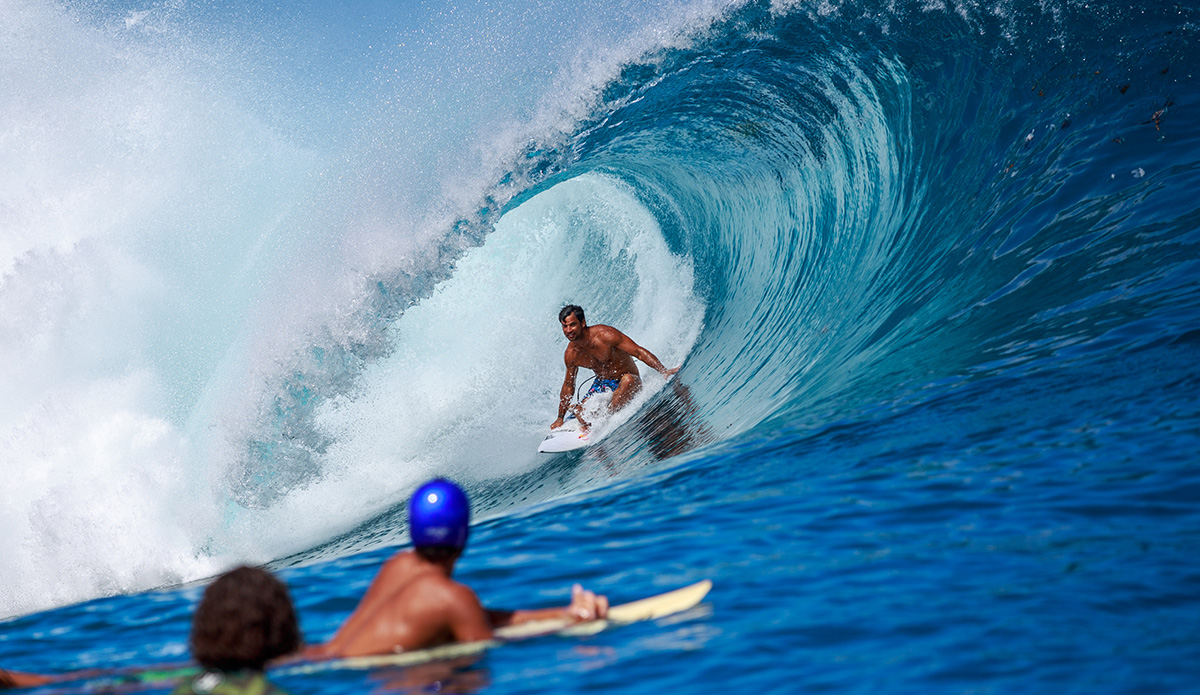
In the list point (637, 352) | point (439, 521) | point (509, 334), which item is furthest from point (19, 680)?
point (509, 334)

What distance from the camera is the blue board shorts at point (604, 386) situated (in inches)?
392

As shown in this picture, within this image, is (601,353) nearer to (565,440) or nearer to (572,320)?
(572,320)

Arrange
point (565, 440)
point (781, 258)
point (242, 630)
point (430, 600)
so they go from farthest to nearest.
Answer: point (781, 258)
point (565, 440)
point (430, 600)
point (242, 630)

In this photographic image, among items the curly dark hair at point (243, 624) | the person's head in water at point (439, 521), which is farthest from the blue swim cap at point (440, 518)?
the curly dark hair at point (243, 624)

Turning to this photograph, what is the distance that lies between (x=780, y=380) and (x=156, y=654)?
5.59 metres

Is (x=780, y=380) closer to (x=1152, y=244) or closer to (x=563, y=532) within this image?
(x=1152, y=244)

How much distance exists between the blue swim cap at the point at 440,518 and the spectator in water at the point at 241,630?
752mm

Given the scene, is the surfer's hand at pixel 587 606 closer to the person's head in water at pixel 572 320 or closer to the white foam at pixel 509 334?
the white foam at pixel 509 334

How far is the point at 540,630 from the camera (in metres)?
3.52

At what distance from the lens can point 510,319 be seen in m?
15.0

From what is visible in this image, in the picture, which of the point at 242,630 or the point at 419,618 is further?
the point at 419,618

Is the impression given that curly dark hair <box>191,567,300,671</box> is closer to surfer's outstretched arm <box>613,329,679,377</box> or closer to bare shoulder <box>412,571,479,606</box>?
bare shoulder <box>412,571,479,606</box>

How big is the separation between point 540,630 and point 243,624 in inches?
53.6

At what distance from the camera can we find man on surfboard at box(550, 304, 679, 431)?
966 cm
